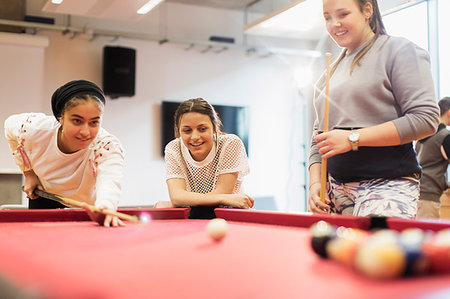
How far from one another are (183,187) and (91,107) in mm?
683

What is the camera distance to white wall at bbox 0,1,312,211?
21.7 feet

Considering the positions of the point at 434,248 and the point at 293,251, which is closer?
the point at 434,248

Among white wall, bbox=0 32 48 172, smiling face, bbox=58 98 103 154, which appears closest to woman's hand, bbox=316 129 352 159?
smiling face, bbox=58 98 103 154

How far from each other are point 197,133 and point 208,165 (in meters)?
0.19

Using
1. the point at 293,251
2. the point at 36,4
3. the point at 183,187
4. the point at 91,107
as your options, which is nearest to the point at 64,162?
the point at 91,107

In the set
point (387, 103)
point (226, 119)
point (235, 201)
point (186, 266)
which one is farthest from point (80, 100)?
point (226, 119)

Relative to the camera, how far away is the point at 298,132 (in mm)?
7984

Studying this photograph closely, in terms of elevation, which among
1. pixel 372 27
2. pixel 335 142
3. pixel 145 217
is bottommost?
pixel 145 217

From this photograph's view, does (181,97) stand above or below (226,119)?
above

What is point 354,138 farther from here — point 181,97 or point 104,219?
point 181,97

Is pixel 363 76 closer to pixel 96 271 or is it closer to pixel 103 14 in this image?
pixel 96 271

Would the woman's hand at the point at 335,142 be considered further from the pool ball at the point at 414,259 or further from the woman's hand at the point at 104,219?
the pool ball at the point at 414,259

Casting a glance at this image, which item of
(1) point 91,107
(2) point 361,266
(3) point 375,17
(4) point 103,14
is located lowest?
(2) point 361,266

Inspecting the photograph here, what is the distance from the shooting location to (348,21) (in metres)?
1.97
